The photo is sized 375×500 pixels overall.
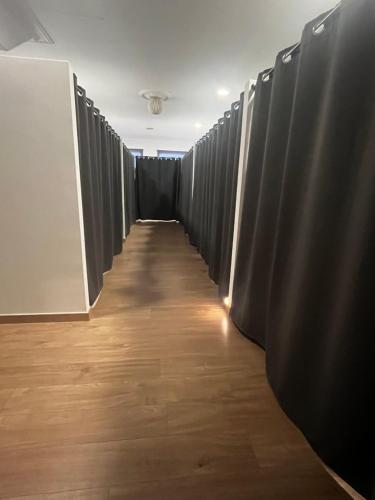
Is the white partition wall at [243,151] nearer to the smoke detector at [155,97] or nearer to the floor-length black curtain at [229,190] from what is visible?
the floor-length black curtain at [229,190]

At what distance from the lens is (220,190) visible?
8.05 ft

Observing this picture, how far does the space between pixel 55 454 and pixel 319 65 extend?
6.09 feet

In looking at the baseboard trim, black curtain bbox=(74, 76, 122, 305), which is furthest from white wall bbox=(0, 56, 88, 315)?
black curtain bbox=(74, 76, 122, 305)

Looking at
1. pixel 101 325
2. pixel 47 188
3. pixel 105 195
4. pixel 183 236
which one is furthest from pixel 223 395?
pixel 183 236

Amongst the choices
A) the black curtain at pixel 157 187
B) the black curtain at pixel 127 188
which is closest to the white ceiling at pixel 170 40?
the black curtain at pixel 127 188

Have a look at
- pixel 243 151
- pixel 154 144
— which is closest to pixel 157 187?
pixel 154 144

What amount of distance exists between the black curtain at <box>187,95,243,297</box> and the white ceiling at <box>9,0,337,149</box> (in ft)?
1.93

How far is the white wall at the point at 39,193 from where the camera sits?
1.59m

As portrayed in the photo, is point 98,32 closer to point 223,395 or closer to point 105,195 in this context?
point 105,195

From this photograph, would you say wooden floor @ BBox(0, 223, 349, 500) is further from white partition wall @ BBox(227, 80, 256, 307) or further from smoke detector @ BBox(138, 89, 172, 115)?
smoke detector @ BBox(138, 89, 172, 115)

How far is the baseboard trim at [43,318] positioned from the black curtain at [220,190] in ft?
3.90

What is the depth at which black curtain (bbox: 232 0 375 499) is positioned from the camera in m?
0.81

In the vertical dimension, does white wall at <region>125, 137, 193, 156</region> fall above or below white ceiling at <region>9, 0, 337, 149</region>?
below

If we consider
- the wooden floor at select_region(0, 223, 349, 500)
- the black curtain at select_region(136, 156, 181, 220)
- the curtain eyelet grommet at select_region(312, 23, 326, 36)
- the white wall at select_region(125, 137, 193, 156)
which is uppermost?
the white wall at select_region(125, 137, 193, 156)
